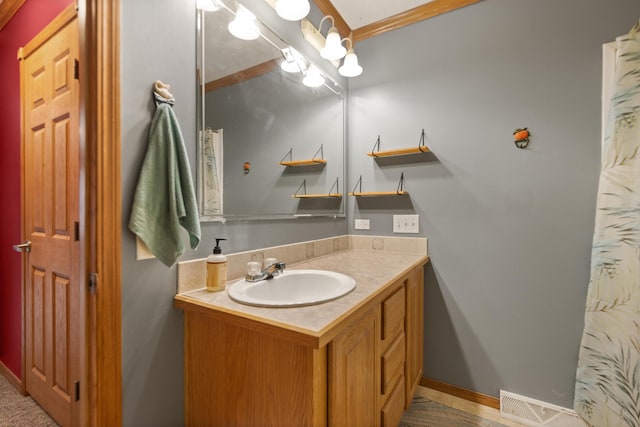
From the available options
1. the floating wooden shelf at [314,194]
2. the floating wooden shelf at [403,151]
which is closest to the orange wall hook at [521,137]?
the floating wooden shelf at [403,151]

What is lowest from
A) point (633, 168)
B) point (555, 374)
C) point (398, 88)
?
point (555, 374)

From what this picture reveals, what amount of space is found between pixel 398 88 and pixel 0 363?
3325mm

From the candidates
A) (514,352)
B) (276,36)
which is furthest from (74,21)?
(514,352)

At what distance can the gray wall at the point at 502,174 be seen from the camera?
1.51 meters

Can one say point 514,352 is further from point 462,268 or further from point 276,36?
point 276,36

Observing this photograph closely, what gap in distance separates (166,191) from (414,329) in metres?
1.44

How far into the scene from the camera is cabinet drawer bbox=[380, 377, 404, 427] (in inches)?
47.9

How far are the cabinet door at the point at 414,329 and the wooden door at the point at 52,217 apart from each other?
1610mm

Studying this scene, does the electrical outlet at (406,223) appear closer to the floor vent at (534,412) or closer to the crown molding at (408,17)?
the floor vent at (534,412)

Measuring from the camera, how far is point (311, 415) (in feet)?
2.58

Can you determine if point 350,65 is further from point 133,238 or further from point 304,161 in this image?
point 133,238

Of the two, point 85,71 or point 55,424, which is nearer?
point 85,71

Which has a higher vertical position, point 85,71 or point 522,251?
point 85,71

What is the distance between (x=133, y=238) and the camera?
0.97 m
